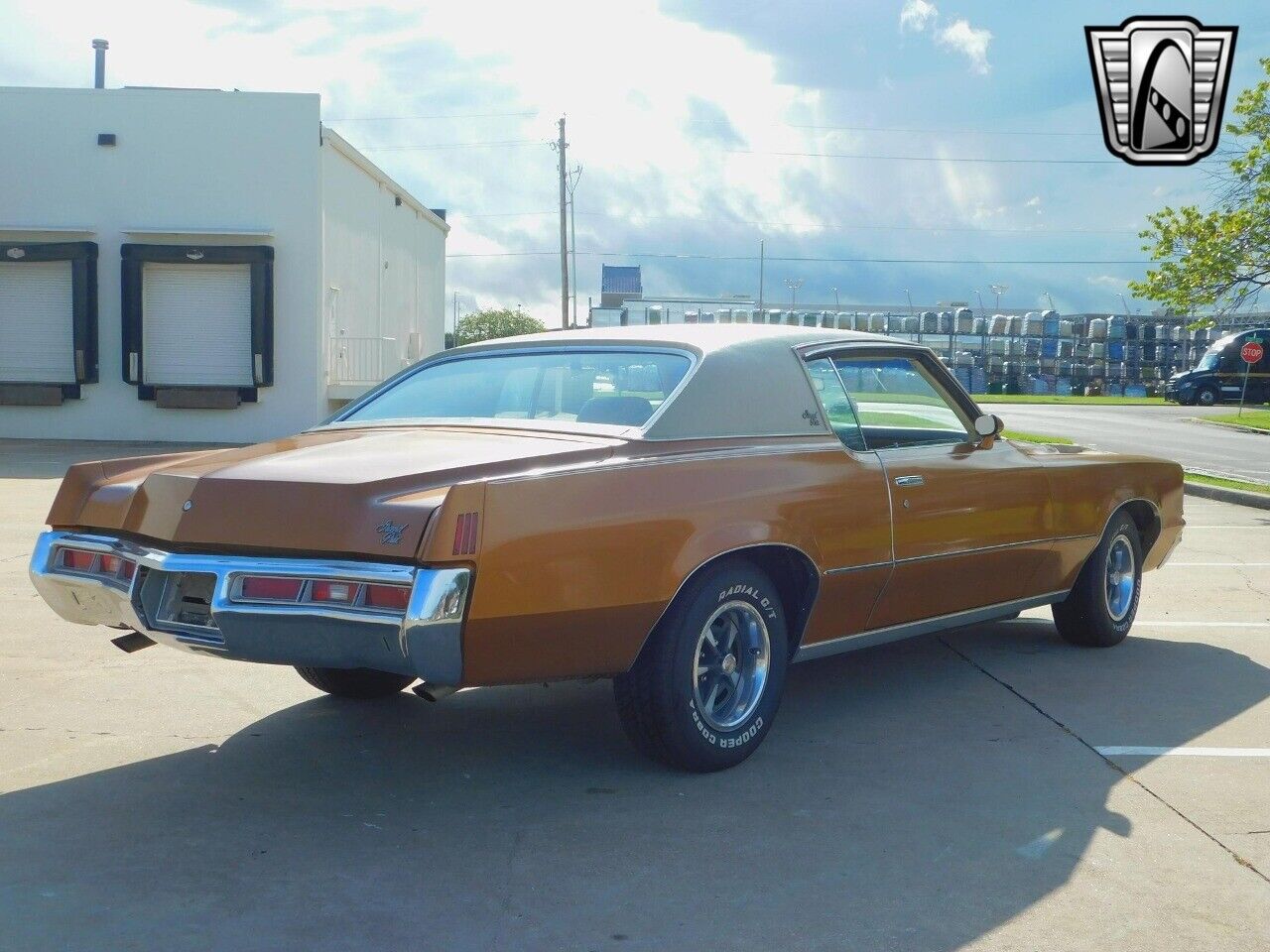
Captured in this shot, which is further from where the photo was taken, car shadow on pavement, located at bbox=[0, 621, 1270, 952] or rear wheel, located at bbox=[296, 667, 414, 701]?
rear wheel, located at bbox=[296, 667, 414, 701]

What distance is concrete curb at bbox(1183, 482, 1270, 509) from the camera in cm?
1479

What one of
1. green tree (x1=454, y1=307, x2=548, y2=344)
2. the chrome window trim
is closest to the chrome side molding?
the chrome window trim

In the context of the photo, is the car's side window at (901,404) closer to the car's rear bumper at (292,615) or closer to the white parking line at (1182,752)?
the white parking line at (1182,752)

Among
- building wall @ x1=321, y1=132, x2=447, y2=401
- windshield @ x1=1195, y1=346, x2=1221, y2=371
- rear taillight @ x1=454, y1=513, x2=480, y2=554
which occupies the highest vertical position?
building wall @ x1=321, y1=132, x2=447, y2=401

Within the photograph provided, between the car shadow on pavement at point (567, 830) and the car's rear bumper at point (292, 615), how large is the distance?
53cm

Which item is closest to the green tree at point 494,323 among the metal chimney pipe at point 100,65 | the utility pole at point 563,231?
the utility pole at point 563,231

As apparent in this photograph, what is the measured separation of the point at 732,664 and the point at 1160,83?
13492 mm

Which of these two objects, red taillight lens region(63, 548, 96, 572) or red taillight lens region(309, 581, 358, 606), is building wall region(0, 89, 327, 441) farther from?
red taillight lens region(309, 581, 358, 606)

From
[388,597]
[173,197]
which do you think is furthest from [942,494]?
[173,197]

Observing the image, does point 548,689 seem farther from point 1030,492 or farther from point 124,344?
point 124,344

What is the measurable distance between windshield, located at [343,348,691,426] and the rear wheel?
1.01 meters

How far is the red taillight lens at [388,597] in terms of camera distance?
3.78 meters

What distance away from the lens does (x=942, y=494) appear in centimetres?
553

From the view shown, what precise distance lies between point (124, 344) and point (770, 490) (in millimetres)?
19726
